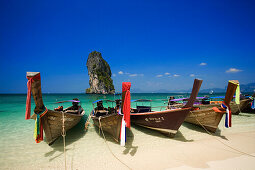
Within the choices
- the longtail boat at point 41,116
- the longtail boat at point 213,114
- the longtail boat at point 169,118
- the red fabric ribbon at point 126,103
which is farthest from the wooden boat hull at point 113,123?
the longtail boat at point 213,114

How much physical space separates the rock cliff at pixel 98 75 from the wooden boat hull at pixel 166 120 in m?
59.5

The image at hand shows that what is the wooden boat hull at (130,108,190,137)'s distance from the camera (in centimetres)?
584

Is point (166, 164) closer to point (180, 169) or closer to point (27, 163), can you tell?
point (180, 169)

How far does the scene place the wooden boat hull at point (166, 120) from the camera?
5.84m

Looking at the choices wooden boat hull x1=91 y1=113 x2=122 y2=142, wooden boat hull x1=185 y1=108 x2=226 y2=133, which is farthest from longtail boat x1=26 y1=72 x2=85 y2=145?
wooden boat hull x1=185 y1=108 x2=226 y2=133

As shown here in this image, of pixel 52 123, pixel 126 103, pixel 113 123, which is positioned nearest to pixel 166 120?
pixel 126 103

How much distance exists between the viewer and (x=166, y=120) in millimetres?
6242

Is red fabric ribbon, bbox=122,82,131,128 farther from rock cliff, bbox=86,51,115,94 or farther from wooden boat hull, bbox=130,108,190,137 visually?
rock cliff, bbox=86,51,115,94

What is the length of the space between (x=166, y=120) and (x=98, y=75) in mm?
64706

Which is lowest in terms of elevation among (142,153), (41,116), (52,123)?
(142,153)

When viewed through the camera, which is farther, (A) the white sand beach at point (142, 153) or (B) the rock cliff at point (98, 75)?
(B) the rock cliff at point (98, 75)

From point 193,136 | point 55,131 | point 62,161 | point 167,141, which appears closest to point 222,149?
point 193,136

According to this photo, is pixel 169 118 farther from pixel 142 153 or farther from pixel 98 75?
pixel 98 75

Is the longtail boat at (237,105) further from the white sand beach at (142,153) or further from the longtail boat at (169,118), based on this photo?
the longtail boat at (169,118)
